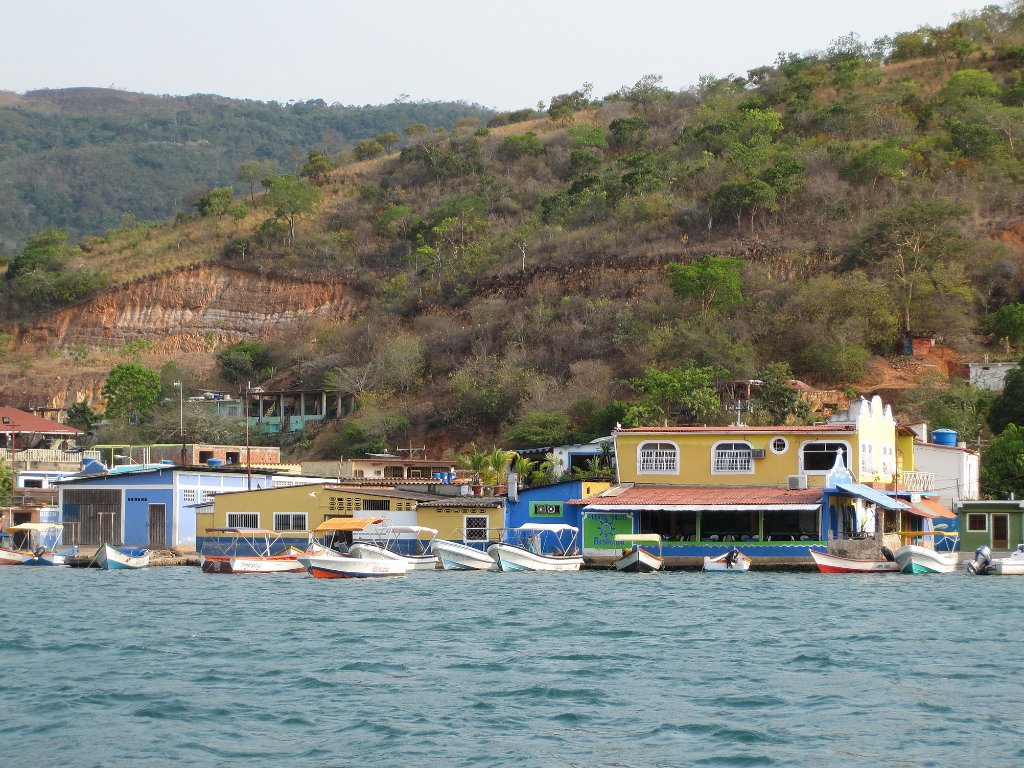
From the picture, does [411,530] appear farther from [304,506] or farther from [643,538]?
[643,538]

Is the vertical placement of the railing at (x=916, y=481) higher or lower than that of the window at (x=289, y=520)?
higher

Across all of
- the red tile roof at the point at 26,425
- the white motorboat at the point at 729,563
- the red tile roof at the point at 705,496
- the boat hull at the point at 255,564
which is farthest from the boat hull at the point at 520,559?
the red tile roof at the point at 26,425

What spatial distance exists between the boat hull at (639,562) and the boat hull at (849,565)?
522 cm

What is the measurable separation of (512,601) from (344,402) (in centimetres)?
5431

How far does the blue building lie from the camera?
60875 millimetres

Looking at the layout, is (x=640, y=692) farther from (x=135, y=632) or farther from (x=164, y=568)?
(x=164, y=568)

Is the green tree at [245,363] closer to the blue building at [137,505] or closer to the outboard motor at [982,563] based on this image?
the blue building at [137,505]

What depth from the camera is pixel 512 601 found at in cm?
3788

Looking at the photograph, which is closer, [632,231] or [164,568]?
[164,568]

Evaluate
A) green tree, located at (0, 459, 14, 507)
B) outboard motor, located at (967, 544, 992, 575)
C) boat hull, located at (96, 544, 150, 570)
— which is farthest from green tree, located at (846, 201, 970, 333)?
green tree, located at (0, 459, 14, 507)

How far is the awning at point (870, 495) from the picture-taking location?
5059 cm

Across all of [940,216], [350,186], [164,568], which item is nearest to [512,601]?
[164,568]

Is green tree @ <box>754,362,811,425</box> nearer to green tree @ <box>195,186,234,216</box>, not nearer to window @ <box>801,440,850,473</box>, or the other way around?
window @ <box>801,440,850,473</box>

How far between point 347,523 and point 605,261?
43.3 meters
